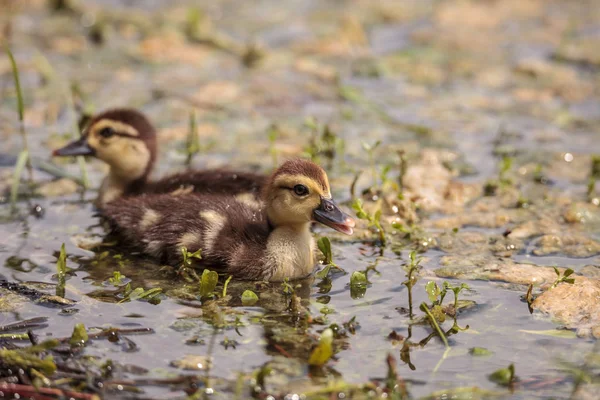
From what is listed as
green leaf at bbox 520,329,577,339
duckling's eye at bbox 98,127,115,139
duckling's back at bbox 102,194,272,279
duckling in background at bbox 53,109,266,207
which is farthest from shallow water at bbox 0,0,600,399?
duckling's eye at bbox 98,127,115,139

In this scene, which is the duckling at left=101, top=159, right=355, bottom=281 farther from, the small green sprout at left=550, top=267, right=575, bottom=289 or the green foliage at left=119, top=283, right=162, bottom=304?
the small green sprout at left=550, top=267, right=575, bottom=289

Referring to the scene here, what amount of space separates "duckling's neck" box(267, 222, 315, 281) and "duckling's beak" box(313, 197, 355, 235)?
15 centimetres

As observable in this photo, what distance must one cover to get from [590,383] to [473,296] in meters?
0.96

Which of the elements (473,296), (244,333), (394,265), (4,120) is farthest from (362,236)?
Result: (4,120)

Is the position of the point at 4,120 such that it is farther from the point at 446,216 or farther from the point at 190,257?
the point at 446,216

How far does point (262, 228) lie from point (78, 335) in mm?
1413

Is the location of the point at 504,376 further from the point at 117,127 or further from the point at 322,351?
the point at 117,127

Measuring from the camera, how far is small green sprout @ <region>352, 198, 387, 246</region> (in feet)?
16.9

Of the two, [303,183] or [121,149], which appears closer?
[303,183]

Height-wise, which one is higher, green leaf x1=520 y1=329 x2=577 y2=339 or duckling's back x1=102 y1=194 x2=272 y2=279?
duckling's back x1=102 y1=194 x2=272 y2=279

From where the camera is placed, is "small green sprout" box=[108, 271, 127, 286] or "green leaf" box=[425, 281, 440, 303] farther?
"small green sprout" box=[108, 271, 127, 286]

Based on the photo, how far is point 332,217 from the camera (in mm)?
5016

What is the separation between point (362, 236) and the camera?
5668 mm

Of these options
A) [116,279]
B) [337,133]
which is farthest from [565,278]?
[337,133]
